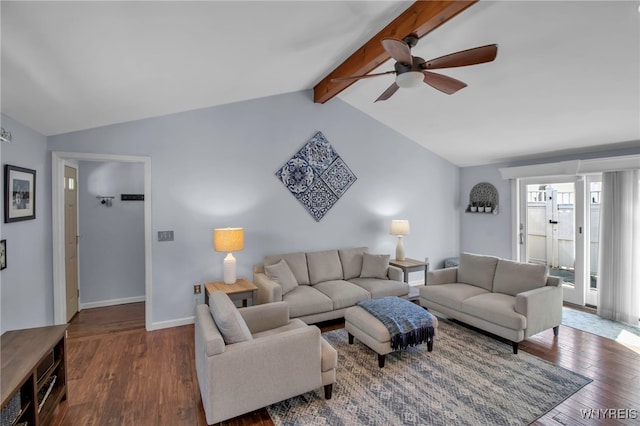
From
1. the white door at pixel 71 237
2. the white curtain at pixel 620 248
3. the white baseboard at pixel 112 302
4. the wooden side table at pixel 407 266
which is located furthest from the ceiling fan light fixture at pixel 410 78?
the white baseboard at pixel 112 302

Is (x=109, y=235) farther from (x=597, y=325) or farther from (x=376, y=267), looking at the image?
(x=597, y=325)

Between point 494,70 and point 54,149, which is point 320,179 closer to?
point 494,70

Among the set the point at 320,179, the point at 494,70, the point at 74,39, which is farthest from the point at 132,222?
the point at 494,70

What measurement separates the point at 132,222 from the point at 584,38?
18.7 ft

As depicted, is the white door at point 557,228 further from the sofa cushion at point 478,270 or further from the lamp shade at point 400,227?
the lamp shade at point 400,227

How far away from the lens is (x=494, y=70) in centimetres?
308

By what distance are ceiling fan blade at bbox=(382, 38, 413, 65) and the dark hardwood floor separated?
8.77 ft

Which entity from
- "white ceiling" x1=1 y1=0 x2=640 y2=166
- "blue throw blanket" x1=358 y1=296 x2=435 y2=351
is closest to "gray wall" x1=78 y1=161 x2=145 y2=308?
"white ceiling" x1=1 y1=0 x2=640 y2=166

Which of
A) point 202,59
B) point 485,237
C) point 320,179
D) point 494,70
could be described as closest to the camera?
point 202,59

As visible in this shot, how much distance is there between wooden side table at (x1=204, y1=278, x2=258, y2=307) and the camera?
11.4ft

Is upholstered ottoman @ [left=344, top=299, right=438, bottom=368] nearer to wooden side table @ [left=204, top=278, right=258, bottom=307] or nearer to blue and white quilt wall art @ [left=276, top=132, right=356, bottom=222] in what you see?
wooden side table @ [left=204, top=278, right=258, bottom=307]

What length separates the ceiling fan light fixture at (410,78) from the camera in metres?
2.31

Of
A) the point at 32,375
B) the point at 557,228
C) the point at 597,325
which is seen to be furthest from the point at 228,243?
the point at 557,228

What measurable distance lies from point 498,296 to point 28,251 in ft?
15.9
